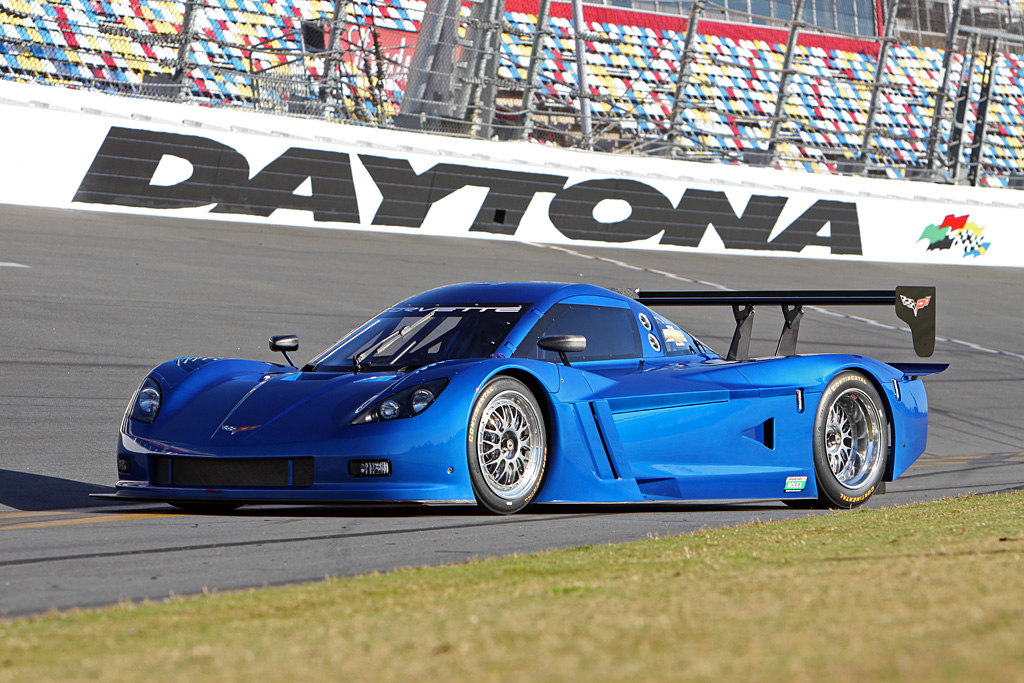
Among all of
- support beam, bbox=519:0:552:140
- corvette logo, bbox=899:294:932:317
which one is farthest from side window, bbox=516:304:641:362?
support beam, bbox=519:0:552:140

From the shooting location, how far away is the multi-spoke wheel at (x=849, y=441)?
6.82 meters

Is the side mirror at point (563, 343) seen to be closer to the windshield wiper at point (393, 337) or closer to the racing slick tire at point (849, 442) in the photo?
the windshield wiper at point (393, 337)

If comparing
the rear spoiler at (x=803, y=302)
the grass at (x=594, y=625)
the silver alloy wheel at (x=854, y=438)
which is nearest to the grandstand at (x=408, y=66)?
the rear spoiler at (x=803, y=302)

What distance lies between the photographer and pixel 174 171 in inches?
680

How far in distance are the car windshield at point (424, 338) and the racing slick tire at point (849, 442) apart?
1805mm

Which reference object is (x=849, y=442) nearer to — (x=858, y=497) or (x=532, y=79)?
(x=858, y=497)

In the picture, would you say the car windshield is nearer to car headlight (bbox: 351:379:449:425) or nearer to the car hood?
the car hood

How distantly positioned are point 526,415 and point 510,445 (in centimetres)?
17

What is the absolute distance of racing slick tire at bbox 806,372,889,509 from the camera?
682 cm

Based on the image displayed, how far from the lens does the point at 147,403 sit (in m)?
6.13

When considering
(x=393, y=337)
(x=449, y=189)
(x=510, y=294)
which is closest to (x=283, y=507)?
(x=393, y=337)

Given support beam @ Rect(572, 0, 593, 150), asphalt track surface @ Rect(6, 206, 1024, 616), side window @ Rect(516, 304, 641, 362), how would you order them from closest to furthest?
asphalt track surface @ Rect(6, 206, 1024, 616), side window @ Rect(516, 304, 641, 362), support beam @ Rect(572, 0, 593, 150)

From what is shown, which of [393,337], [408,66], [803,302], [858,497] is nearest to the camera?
[393,337]

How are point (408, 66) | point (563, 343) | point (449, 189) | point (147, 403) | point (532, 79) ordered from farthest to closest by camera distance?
point (532, 79) < point (408, 66) < point (449, 189) < point (147, 403) < point (563, 343)
